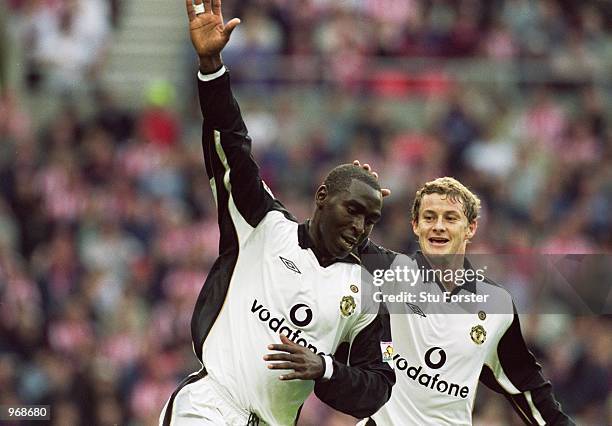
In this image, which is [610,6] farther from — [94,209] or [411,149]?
[94,209]

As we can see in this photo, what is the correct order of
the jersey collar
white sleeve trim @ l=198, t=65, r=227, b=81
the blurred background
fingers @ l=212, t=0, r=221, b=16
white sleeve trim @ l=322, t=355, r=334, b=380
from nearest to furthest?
white sleeve trim @ l=322, t=355, r=334, b=380, white sleeve trim @ l=198, t=65, r=227, b=81, fingers @ l=212, t=0, r=221, b=16, the jersey collar, the blurred background

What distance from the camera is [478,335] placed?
7570mm

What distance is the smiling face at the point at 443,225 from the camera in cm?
758

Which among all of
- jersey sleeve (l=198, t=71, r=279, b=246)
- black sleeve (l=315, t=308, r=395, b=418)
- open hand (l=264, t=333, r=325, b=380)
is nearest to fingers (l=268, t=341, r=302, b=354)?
open hand (l=264, t=333, r=325, b=380)

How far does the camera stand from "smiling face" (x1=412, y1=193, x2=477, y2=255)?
7.58 m

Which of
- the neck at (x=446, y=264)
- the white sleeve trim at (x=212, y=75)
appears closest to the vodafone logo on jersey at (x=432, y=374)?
the neck at (x=446, y=264)

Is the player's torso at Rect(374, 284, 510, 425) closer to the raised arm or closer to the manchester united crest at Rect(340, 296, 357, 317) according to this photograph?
the manchester united crest at Rect(340, 296, 357, 317)

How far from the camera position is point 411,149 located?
16250 mm

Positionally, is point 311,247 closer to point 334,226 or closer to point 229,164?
point 334,226

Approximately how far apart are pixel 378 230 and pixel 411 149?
76.1 inches

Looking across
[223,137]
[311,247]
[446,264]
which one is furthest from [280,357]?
[446,264]

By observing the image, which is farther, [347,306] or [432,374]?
[432,374]

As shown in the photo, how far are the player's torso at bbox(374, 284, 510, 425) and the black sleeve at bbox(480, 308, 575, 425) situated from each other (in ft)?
0.24

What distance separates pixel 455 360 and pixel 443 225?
0.74m
